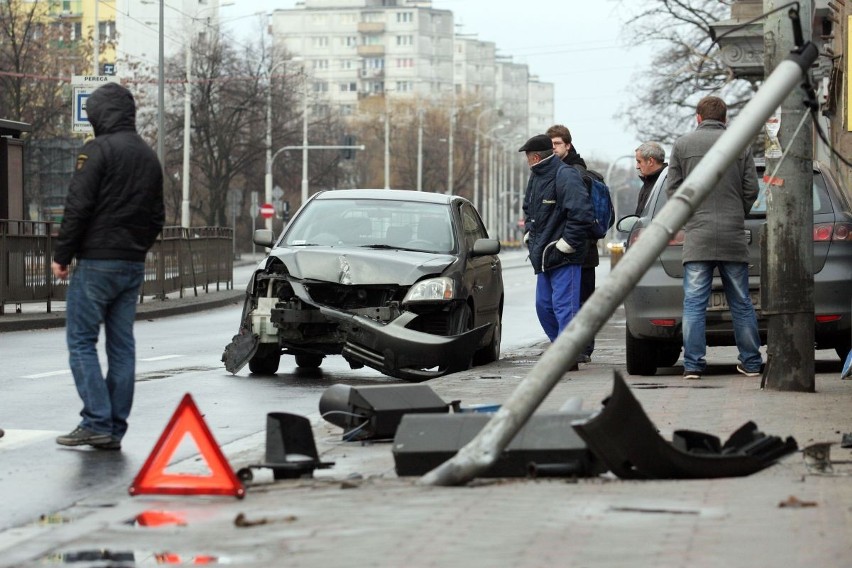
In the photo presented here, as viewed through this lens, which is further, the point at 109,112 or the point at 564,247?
the point at 564,247

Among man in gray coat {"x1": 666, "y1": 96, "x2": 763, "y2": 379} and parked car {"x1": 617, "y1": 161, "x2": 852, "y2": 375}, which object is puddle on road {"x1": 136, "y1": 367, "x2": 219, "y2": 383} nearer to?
parked car {"x1": 617, "y1": 161, "x2": 852, "y2": 375}

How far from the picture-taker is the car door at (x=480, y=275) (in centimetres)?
1521

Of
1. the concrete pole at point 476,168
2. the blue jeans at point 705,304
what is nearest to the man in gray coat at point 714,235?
the blue jeans at point 705,304

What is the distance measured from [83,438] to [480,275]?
6667 millimetres

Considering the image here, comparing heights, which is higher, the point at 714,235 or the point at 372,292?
the point at 714,235

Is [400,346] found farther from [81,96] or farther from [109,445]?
[81,96]

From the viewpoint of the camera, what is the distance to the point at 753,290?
43.3 feet

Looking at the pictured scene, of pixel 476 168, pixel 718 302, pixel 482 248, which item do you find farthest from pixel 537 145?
pixel 476 168

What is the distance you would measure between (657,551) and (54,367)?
10796 millimetres

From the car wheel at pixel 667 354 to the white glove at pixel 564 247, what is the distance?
3.41 ft

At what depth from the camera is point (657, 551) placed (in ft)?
18.2

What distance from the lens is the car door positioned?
15.2m

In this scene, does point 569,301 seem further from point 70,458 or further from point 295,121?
point 295,121

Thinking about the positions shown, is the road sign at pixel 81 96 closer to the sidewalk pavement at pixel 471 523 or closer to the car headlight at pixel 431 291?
the car headlight at pixel 431 291
